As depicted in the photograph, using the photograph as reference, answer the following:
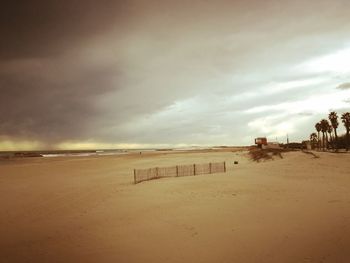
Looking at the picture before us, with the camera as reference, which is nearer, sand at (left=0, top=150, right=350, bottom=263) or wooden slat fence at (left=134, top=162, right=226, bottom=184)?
sand at (left=0, top=150, right=350, bottom=263)

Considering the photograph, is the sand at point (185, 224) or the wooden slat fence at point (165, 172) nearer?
the sand at point (185, 224)

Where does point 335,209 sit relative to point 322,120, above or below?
below

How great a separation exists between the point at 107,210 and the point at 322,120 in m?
111

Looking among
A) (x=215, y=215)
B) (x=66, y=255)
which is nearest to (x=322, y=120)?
(x=215, y=215)

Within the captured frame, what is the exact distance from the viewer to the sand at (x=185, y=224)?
11078mm

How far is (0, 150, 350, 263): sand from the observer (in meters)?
11.1

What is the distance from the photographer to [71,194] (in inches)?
987

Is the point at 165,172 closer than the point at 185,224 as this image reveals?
No

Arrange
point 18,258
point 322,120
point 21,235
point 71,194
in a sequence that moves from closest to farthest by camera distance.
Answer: point 18,258 < point 21,235 < point 71,194 < point 322,120

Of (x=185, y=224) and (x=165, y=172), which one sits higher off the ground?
(x=165, y=172)

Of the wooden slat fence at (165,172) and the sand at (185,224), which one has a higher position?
the wooden slat fence at (165,172)

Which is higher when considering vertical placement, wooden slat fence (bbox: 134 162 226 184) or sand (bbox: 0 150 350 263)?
wooden slat fence (bbox: 134 162 226 184)

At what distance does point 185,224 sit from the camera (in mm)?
14461

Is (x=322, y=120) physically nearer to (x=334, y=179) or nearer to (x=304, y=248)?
(x=334, y=179)
